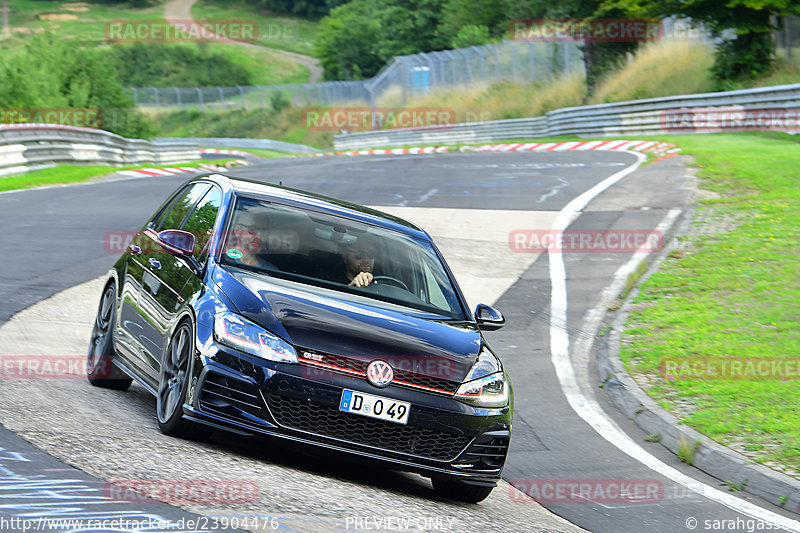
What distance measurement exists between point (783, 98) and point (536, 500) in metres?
24.1

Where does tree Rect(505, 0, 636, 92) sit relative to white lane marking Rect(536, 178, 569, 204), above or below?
above

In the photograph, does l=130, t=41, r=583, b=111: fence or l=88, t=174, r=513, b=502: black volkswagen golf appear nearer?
l=88, t=174, r=513, b=502: black volkswagen golf

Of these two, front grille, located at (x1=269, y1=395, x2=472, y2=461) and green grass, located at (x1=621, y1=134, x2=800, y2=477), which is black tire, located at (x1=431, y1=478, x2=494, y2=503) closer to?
front grille, located at (x1=269, y1=395, x2=472, y2=461)

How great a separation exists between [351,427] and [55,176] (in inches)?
876

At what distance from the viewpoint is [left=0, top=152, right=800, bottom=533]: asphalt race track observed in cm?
560

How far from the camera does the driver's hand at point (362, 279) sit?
23.3 ft

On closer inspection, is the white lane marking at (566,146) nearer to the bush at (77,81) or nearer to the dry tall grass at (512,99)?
the dry tall grass at (512,99)

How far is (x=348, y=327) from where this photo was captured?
20.5 feet

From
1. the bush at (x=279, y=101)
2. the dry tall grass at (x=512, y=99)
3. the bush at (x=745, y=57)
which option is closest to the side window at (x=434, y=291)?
the bush at (x=745, y=57)

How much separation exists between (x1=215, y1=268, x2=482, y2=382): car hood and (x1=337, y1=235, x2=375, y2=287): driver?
323mm

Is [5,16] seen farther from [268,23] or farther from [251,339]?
[251,339]

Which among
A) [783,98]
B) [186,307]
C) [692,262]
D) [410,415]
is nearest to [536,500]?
[410,415]

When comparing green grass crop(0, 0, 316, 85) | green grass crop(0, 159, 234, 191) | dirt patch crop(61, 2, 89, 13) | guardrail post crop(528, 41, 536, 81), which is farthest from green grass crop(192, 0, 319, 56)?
green grass crop(0, 159, 234, 191)

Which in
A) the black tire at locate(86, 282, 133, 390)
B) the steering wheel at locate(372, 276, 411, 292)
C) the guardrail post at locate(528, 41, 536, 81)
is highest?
the guardrail post at locate(528, 41, 536, 81)
